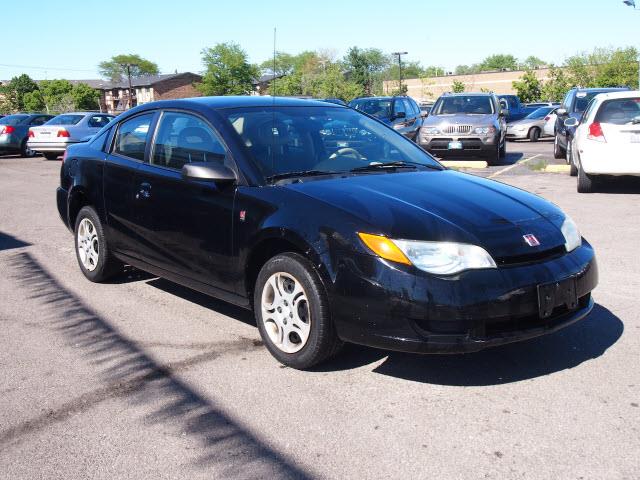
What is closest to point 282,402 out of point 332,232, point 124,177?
point 332,232

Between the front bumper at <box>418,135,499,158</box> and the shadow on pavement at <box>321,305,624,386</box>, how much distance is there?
1145 centimetres

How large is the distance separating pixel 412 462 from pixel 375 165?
2296 mm

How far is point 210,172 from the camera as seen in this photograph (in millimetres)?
4258

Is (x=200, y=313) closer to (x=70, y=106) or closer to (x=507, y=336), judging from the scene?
(x=507, y=336)

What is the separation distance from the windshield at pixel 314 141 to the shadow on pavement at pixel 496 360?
1258 mm

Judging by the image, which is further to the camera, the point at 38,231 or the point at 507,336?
the point at 38,231

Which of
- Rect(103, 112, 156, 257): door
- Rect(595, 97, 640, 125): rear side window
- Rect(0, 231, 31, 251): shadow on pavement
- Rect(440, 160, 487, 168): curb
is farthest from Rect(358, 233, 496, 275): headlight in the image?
Rect(440, 160, 487, 168): curb

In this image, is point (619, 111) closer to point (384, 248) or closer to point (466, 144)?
point (466, 144)

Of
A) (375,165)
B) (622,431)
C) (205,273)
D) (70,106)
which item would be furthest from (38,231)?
(70,106)

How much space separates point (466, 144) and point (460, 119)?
0.63m

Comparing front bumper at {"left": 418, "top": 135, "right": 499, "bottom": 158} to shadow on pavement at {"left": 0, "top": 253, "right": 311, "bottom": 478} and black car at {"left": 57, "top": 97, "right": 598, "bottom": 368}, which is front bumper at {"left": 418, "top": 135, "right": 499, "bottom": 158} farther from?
shadow on pavement at {"left": 0, "top": 253, "right": 311, "bottom": 478}

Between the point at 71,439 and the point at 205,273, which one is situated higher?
the point at 205,273

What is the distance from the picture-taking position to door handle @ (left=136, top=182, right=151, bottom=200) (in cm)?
506

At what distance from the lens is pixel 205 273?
459 cm
